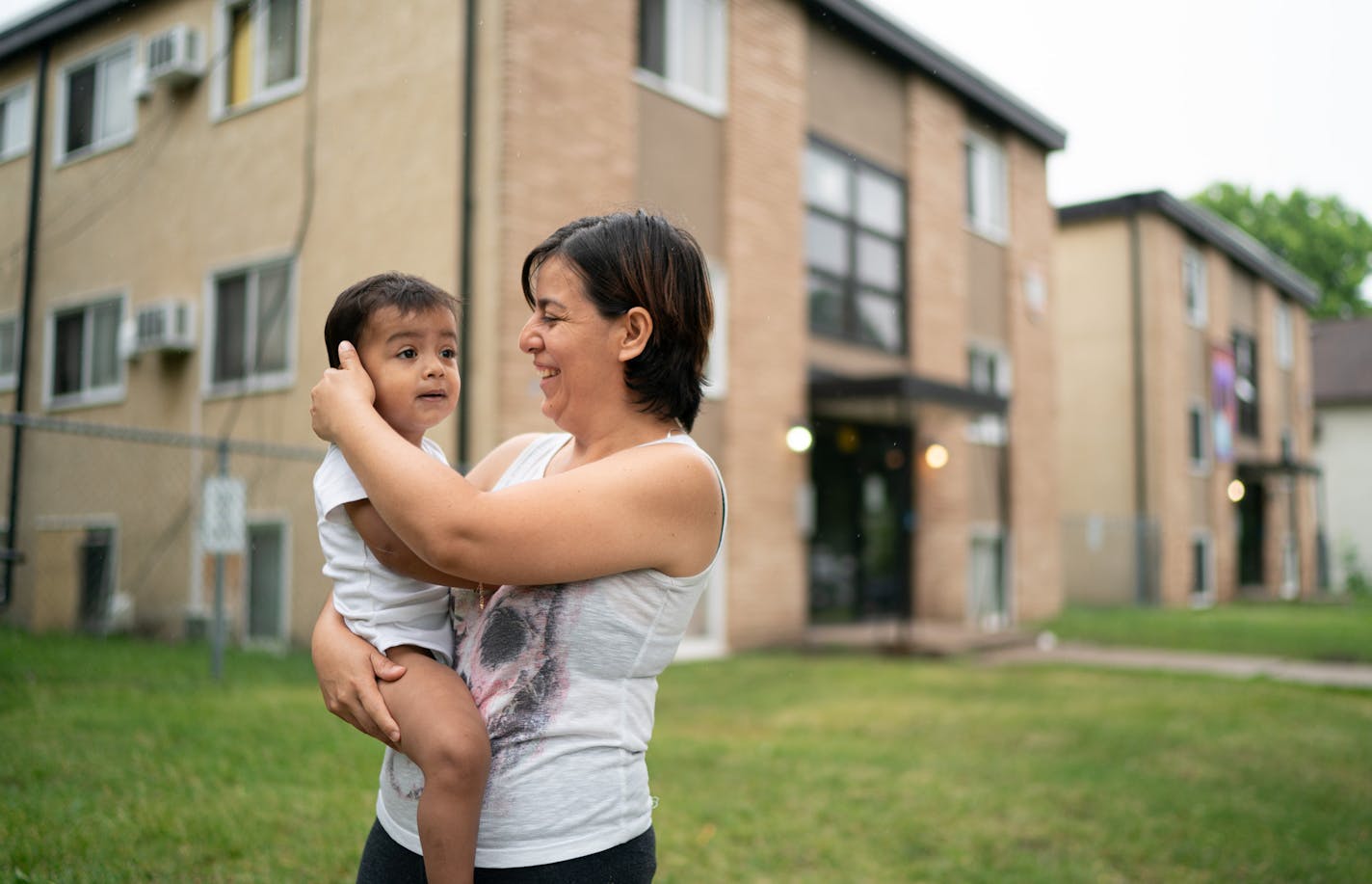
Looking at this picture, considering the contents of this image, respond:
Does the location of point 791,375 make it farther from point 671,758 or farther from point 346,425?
point 346,425

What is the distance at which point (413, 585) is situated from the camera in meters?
1.59

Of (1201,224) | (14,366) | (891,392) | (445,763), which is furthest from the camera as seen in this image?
(1201,224)

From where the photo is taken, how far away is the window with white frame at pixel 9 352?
420 centimetres

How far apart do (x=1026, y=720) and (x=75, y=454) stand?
22.2 ft

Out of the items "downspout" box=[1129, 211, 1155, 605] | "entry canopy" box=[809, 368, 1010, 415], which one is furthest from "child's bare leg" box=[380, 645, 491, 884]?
"downspout" box=[1129, 211, 1155, 605]

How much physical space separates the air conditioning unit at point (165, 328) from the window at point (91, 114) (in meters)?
1.50

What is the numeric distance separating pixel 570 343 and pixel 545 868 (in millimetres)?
699

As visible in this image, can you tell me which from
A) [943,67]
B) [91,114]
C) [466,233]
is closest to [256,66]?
[91,114]

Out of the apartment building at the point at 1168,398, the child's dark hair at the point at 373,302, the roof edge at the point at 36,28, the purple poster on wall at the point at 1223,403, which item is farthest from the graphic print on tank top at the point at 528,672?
the purple poster on wall at the point at 1223,403

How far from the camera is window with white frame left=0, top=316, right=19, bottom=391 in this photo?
4.20 m

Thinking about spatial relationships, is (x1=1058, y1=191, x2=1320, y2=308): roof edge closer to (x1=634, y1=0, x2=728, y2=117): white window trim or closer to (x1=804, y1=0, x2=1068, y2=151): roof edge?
(x1=804, y1=0, x2=1068, y2=151): roof edge

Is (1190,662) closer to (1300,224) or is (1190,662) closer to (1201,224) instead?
(1201,224)

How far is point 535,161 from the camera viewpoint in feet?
23.7

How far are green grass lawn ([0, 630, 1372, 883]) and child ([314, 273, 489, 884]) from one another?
206 centimetres
